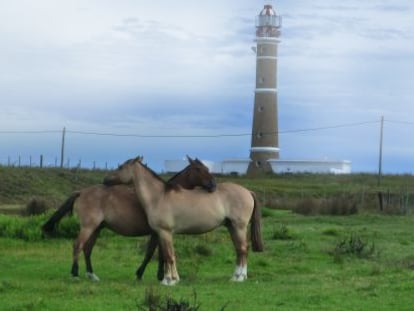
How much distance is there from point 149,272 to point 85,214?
1.97 m

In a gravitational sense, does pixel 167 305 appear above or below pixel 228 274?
above

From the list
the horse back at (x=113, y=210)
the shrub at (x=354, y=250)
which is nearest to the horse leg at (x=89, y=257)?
the horse back at (x=113, y=210)

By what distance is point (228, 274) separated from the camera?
16.5 m

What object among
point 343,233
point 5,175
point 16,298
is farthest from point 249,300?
point 5,175

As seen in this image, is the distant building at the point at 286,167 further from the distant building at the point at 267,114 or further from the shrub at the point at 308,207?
the shrub at the point at 308,207

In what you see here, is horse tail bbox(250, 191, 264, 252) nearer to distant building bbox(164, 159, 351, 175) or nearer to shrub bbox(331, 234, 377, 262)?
shrub bbox(331, 234, 377, 262)

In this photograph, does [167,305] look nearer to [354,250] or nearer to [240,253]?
[240,253]

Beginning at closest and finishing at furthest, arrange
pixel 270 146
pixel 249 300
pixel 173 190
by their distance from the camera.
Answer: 1. pixel 249 300
2. pixel 173 190
3. pixel 270 146

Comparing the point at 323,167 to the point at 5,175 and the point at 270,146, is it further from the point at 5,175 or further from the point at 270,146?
the point at 5,175

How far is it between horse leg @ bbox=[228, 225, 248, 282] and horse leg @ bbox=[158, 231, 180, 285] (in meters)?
1.01

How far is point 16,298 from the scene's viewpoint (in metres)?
12.6

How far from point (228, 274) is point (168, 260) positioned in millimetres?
2298

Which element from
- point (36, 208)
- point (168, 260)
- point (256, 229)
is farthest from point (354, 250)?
point (36, 208)

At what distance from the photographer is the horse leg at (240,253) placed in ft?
49.1
